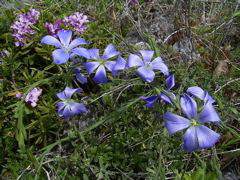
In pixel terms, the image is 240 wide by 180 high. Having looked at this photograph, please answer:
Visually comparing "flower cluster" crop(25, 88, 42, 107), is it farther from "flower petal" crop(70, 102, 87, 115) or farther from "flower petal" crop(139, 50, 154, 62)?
"flower petal" crop(139, 50, 154, 62)

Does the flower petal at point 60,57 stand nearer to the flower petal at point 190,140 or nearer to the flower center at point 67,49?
the flower center at point 67,49

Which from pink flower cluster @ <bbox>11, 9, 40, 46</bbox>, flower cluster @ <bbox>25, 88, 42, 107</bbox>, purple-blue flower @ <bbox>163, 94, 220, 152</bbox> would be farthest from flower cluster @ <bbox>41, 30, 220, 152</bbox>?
pink flower cluster @ <bbox>11, 9, 40, 46</bbox>

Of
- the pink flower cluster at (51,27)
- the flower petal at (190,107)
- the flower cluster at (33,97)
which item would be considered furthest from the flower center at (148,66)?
the pink flower cluster at (51,27)

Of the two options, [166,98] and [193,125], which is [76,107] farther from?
[193,125]

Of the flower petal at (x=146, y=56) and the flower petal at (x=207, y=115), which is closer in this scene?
the flower petal at (x=207, y=115)

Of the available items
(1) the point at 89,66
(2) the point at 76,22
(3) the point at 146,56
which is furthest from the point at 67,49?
(2) the point at 76,22
